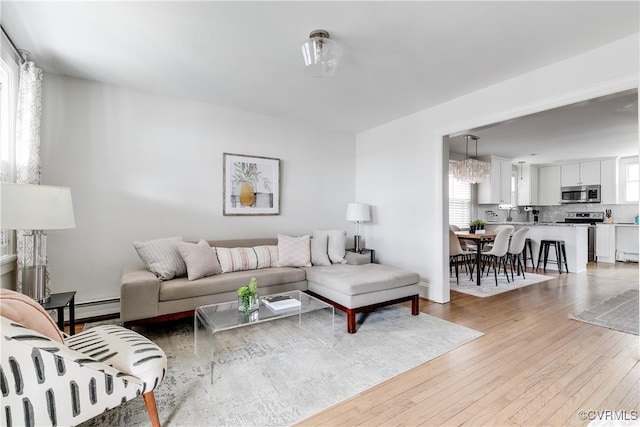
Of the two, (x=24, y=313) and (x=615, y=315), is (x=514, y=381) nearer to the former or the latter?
(x=615, y=315)

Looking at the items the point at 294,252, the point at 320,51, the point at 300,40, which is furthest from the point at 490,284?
the point at 300,40

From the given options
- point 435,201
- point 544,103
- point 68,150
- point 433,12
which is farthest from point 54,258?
point 544,103

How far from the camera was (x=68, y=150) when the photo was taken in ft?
10.2

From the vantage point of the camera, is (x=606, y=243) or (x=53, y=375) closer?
(x=53, y=375)

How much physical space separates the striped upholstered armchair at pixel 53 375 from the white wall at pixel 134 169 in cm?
209

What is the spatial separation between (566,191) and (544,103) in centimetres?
675

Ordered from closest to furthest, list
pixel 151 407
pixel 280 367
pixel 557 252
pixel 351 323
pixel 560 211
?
pixel 151 407, pixel 280 367, pixel 351 323, pixel 557 252, pixel 560 211

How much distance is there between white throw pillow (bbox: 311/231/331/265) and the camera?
3.83m

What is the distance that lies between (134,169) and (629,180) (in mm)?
10226

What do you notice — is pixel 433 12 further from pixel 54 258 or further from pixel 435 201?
pixel 54 258

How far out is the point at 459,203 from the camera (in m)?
6.79

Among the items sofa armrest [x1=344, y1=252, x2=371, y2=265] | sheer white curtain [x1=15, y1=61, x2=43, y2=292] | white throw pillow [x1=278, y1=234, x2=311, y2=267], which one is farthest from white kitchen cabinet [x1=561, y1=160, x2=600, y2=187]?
sheer white curtain [x1=15, y1=61, x2=43, y2=292]

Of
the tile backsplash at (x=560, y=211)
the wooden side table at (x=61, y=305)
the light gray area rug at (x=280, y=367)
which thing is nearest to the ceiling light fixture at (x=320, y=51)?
the light gray area rug at (x=280, y=367)

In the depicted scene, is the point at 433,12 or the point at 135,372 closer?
the point at 135,372
